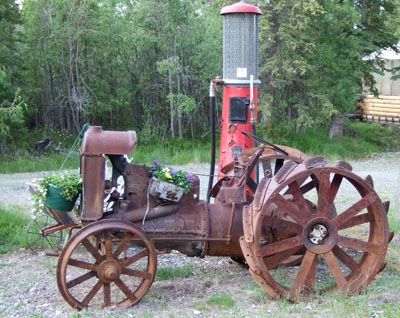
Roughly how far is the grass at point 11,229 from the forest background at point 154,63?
22.5 feet

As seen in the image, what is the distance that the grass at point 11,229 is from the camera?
691cm

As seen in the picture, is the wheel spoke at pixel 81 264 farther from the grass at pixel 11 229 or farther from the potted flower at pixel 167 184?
the grass at pixel 11 229

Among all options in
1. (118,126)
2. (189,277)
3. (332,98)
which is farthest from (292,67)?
(189,277)

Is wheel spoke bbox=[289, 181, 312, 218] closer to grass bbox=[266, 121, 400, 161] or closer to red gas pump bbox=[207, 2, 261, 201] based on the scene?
red gas pump bbox=[207, 2, 261, 201]

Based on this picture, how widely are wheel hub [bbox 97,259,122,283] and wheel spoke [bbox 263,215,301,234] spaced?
58.4 inches

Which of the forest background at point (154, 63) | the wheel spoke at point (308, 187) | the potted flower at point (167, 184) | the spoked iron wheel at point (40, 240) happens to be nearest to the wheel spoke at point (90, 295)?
the potted flower at point (167, 184)

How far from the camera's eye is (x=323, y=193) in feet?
16.4

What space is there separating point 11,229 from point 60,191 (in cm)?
251

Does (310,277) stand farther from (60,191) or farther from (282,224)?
(60,191)

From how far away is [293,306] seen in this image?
475 cm

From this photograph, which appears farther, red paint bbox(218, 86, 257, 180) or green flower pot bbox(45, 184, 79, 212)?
red paint bbox(218, 86, 257, 180)

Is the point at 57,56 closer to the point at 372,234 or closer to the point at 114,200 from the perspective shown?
the point at 114,200

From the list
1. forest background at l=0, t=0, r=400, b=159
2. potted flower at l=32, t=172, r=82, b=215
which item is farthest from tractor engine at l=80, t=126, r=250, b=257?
forest background at l=0, t=0, r=400, b=159

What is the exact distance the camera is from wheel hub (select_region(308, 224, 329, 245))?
5.01 metres
